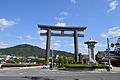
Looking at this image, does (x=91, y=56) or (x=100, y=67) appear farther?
(x=91, y=56)

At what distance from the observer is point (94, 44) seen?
106 ft

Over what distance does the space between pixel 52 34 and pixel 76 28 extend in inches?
356

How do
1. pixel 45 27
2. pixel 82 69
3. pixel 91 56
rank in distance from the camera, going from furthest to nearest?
pixel 45 27 < pixel 91 56 < pixel 82 69

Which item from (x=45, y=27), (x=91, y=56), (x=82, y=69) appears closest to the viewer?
(x=82, y=69)

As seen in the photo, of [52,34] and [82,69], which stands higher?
[52,34]

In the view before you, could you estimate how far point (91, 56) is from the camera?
104ft

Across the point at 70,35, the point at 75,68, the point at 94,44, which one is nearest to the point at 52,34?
the point at 70,35

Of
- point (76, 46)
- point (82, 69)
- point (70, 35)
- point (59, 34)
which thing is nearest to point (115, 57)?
point (76, 46)

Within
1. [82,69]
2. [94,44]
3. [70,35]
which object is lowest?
[82,69]

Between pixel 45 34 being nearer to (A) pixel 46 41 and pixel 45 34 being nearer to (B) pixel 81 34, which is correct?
(A) pixel 46 41

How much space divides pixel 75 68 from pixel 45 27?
26.3 meters

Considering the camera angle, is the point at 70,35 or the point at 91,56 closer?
the point at 91,56

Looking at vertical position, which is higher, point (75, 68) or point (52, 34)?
point (52, 34)

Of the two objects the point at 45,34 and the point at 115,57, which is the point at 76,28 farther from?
the point at 115,57
